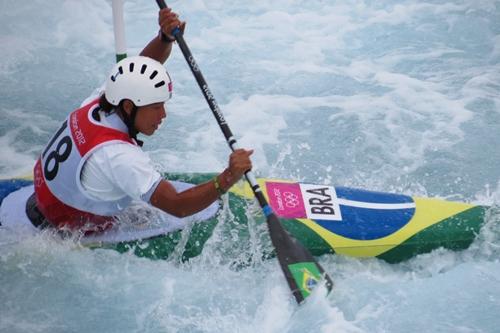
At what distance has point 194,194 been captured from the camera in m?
3.37

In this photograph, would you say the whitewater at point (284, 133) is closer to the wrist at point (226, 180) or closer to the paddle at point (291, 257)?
the paddle at point (291, 257)

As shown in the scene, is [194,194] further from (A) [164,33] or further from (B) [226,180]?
(A) [164,33]

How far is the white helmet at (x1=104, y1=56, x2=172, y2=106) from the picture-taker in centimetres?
335

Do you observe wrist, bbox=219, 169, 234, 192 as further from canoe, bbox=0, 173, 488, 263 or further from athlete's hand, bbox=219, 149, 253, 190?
canoe, bbox=0, 173, 488, 263

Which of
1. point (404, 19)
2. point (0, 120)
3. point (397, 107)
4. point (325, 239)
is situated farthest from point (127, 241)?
point (404, 19)

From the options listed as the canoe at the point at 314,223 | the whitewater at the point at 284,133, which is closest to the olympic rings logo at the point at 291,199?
the canoe at the point at 314,223

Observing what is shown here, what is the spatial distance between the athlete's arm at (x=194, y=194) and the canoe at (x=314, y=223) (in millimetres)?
578

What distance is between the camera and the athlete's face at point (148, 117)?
340 centimetres

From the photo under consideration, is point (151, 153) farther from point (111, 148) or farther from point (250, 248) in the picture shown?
point (111, 148)

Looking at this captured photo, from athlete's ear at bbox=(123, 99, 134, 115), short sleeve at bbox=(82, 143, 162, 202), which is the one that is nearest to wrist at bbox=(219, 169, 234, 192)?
short sleeve at bbox=(82, 143, 162, 202)

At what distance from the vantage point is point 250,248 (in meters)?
3.97

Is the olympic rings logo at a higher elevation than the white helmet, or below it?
below

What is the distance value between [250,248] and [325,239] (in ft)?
1.36

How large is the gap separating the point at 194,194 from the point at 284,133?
9.95 ft
